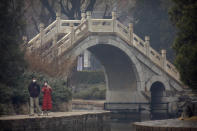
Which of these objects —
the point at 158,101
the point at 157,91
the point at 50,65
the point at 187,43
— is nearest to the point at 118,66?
the point at 157,91

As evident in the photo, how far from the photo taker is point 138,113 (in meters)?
43.3

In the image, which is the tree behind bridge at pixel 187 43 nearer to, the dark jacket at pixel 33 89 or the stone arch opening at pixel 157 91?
the dark jacket at pixel 33 89

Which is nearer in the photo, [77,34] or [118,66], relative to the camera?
[77,34]

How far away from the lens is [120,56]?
44.7m

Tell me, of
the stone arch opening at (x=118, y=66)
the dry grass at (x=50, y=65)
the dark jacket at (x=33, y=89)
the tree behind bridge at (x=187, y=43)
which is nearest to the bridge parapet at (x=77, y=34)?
the stone arch opening at (x=118, y=66)

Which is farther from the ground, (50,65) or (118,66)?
(118,66)

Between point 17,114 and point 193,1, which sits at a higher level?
point 193,1

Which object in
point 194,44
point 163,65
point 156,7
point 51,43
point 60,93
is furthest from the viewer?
point 156,7

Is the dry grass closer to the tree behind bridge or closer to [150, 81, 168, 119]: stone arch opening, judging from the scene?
the tree behind bridge

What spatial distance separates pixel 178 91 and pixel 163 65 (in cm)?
251

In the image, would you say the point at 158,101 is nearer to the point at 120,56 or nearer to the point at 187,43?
the point at 120,56

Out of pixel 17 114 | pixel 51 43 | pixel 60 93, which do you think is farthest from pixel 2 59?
pixel 51 43

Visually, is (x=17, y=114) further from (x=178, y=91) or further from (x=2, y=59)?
(x=178, y=91)

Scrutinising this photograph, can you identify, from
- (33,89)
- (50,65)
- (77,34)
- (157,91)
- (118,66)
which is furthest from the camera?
(157,91)
